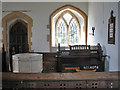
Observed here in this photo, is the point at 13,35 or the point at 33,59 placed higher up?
the point at 13,35

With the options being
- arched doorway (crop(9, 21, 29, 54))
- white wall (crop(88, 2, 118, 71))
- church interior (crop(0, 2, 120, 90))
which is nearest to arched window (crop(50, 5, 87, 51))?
church interior (crop(0, 2, 120, 90))

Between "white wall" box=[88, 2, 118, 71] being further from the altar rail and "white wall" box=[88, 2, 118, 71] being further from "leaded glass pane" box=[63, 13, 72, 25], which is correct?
the altar rail

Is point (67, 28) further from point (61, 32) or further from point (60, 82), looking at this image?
point (60, 82)

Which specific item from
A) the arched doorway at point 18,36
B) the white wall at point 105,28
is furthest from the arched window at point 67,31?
the arched doorway at point 18,36

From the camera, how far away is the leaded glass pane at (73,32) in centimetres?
708

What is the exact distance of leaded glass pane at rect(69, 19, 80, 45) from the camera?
7078 millimetres

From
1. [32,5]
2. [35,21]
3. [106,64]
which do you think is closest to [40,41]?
→ [35,21]

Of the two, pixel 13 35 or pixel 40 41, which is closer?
pixel 40 41

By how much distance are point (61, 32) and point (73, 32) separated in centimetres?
55

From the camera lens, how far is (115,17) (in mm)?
3557

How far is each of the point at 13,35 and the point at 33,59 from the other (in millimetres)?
6367

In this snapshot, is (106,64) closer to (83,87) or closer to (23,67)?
(83,87)

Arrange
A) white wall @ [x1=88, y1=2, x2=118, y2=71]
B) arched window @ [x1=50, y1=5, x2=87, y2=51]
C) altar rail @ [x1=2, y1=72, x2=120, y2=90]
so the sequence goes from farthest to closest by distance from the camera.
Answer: arched window @ [x1=50, y1=5, x2=87, y2=51]
white wall @ [x1=88, y1=2, x2=118, y2=71]
altar rail @ [x1=2, y1=72, x2=120, y2=90]

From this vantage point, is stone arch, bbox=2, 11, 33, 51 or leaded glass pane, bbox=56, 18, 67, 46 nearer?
stone arch, bbox=2, 11, 33, 51
